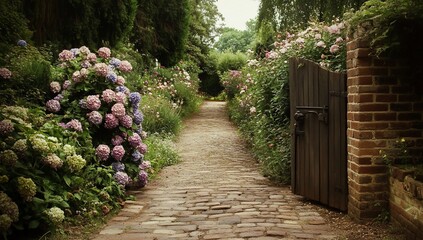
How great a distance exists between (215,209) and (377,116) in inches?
84.8

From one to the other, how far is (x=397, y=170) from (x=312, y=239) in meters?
1.04

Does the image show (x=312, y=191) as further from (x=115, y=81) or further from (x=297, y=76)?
(x=115, y=81)

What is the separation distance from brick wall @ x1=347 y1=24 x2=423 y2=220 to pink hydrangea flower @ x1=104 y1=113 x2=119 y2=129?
3.10 metres

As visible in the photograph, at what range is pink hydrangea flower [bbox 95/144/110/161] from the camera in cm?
545

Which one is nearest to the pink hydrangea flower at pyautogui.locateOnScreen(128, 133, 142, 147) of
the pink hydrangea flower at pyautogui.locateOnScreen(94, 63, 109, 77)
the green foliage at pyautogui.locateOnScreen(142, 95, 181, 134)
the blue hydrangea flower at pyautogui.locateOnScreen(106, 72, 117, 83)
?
the blue hydrangea flower at pyautogui.locateOnScreen(106, 72, 117, 83)

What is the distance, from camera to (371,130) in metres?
4.26

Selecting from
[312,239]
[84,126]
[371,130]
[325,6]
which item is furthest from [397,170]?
[325,6]

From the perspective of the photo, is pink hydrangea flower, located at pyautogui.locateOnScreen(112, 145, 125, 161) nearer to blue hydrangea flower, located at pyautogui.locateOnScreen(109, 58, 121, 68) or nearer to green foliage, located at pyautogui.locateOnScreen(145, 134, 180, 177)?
blue hydrangea flower, located at pyautogui.locateOnScreen(109, 58, 121, 68)

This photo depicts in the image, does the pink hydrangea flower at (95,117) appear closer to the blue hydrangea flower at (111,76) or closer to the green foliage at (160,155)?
the blue hydrangea flower at (111,76)

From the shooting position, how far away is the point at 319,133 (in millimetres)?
5168

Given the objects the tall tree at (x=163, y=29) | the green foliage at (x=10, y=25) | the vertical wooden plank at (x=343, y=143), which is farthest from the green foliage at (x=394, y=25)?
the tall tree at (x=163, y=29)

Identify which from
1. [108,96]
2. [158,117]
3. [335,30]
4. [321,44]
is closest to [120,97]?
[108,96]

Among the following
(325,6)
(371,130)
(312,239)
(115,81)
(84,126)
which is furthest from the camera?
(325,6)

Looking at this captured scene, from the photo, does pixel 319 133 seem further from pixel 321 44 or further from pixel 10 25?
pixel 10 25
